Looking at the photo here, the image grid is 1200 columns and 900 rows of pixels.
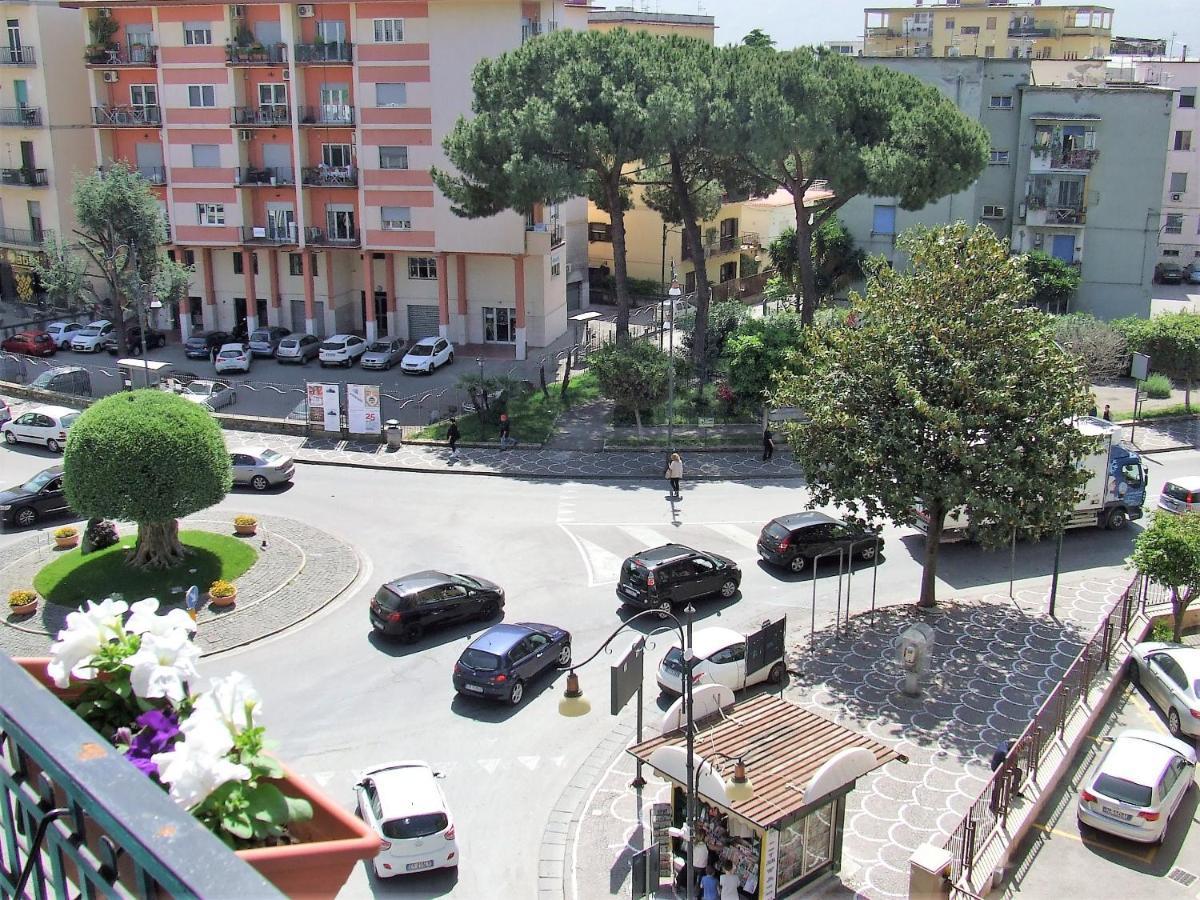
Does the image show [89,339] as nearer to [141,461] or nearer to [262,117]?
[262,117]

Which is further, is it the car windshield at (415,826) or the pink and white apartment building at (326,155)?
the pink and white apartment building at (326,155)

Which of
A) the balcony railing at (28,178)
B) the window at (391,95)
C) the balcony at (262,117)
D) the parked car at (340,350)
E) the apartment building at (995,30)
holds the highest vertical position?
the apartment building at (995,30)

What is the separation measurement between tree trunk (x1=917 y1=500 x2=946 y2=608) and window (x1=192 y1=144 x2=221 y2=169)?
39.0 meters

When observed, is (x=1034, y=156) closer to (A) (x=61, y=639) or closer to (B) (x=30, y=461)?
(B) (x=30, y=461)

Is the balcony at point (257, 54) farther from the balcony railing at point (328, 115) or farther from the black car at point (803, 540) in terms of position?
the black car at point (803, 540)

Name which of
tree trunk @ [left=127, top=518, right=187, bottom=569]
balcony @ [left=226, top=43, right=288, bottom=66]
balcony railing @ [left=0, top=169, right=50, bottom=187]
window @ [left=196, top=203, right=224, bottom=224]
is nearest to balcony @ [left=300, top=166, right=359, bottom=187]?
window @ [left=196, top=203, right=224, bottom=224]

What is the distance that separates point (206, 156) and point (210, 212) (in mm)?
2496

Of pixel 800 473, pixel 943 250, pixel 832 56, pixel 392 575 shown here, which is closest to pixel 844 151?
pixel 832 56

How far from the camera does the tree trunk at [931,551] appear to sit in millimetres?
25641

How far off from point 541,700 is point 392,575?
23.9ft

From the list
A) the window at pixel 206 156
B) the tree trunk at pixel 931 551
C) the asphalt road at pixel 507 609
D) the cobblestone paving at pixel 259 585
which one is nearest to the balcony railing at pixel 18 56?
the window at pixel 206 156

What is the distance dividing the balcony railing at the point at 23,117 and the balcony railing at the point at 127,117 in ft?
9.93

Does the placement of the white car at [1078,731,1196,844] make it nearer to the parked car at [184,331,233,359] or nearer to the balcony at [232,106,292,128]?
the parked car at [184,331,233,359]

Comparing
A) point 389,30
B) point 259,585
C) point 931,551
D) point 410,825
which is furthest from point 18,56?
point 410,825
